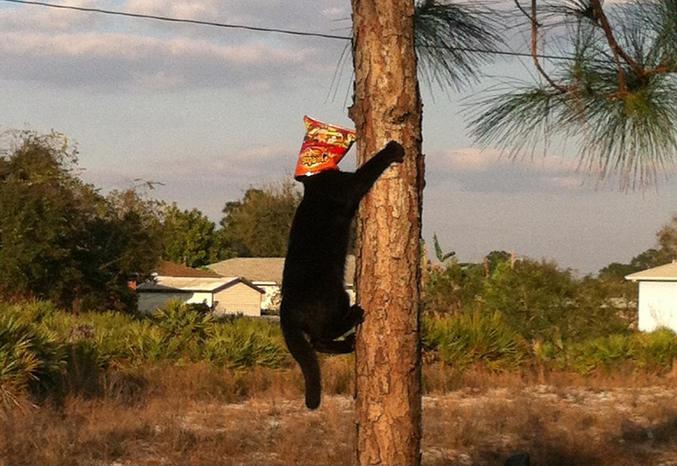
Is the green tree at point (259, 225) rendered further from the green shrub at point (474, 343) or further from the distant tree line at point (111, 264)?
the green shrub at point (474, 343)

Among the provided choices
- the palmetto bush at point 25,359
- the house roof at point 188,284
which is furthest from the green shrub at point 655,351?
the house roof at point 188,284

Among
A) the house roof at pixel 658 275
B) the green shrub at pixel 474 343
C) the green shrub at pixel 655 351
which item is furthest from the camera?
the house roof at pixel 658 275

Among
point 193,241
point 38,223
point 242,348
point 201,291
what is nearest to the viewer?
point 242,348

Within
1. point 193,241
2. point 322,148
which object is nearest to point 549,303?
point 322,148

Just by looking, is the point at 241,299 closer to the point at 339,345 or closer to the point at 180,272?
the point at 180,272

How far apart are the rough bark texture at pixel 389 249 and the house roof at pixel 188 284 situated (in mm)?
41879

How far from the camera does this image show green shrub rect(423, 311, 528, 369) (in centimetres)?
1811

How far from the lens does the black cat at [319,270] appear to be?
16.1ft

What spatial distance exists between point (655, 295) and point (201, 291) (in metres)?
19.3

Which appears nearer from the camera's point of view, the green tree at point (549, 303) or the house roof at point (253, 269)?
the green tree at point (549, 303)

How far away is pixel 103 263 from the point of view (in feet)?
108

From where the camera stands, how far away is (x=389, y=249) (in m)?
4.40

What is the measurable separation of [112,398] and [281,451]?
3969 mm

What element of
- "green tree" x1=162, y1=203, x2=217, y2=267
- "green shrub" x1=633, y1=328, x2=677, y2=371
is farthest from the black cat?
"green tree" x1=162, y1=203, x2=217, y2=267
